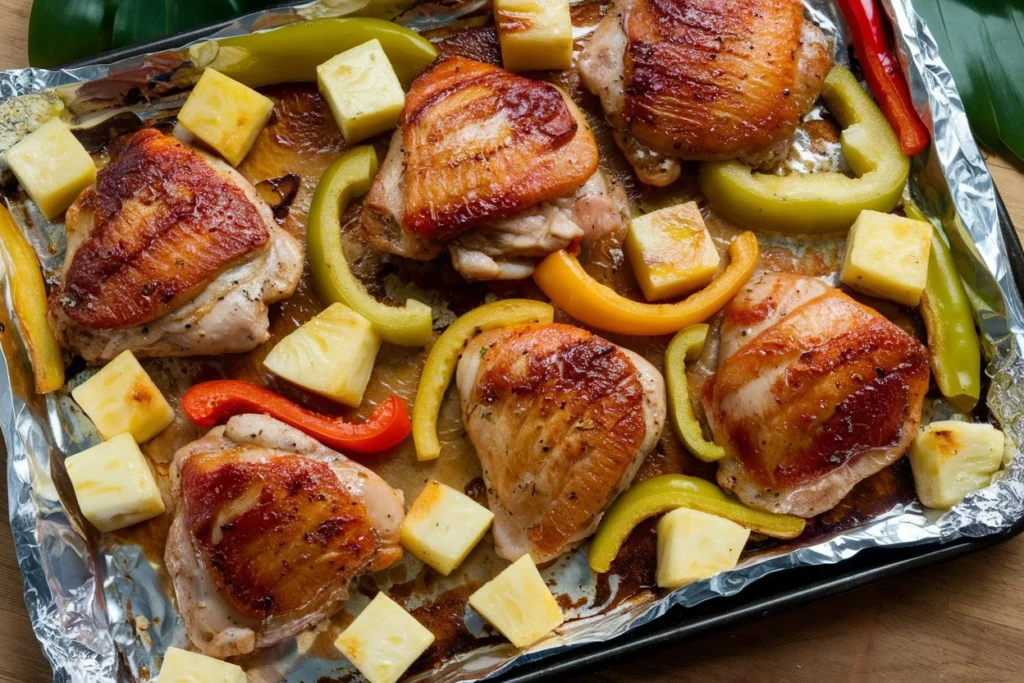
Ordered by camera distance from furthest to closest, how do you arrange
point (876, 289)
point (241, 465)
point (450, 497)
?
point (876, 289) < point (450, 497) < point (241, 465)

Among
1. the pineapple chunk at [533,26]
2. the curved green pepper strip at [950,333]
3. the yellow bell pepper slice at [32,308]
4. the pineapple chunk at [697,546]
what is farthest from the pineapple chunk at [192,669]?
the curved green pepper strip at [950,333]

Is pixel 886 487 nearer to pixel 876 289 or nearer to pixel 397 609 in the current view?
pixel 876 289

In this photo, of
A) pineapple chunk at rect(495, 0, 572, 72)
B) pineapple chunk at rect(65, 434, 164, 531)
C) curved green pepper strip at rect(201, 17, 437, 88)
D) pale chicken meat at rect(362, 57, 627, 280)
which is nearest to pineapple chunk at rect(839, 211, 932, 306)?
pale chicken meat at rect(362, 57, 627, 280)

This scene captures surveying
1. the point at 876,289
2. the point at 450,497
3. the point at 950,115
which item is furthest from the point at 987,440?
the point at 450,497

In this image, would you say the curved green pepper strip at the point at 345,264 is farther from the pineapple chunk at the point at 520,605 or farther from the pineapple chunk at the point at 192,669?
the pineapple chunk at the point at 192,669

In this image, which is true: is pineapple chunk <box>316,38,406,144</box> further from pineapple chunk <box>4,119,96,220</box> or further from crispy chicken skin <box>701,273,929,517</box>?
crispy chicken skin <box>701,273,929,517</box>

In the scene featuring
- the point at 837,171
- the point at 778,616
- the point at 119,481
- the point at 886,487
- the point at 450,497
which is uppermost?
the point at 837,171
